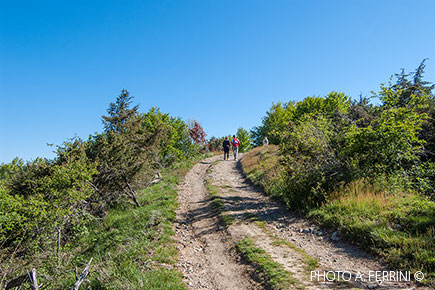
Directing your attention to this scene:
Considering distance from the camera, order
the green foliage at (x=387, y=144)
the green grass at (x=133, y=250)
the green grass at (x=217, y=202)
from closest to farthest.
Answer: the green grass at (x=133, y=250)
the green foliage at (x=387, y=144)
the green grass at (x=217, y=202)

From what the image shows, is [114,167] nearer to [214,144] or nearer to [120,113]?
[120,113]

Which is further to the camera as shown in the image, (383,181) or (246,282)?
(383,181)

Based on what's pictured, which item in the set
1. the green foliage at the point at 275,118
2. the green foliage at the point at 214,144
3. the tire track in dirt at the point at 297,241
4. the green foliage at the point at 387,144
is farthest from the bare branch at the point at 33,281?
the green foliage at the point at 214,144

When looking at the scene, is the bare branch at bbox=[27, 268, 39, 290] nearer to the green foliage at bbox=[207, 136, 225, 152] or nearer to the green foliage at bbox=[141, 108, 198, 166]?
the green foliage at bbox=[141, 108, 198, 166]

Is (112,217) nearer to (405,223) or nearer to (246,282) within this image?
(246,282)

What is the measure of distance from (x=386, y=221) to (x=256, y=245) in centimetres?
368

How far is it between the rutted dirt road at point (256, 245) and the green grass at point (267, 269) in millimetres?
134

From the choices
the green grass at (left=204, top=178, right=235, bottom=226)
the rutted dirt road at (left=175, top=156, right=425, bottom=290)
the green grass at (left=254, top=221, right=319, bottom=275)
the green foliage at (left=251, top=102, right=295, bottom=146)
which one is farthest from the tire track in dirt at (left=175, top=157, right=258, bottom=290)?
the green foliage at (left=251, top=102, right=295, bottom=146)

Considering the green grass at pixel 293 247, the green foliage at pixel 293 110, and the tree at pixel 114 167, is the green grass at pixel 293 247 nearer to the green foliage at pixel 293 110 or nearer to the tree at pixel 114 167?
the tree at pixel 114 167

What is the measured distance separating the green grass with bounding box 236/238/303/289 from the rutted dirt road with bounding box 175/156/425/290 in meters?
0.13

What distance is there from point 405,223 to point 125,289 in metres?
7.17

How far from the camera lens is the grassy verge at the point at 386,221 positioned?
462 cm

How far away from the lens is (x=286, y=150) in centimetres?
1027

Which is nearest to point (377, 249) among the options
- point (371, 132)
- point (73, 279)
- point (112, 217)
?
point (371, 132)
